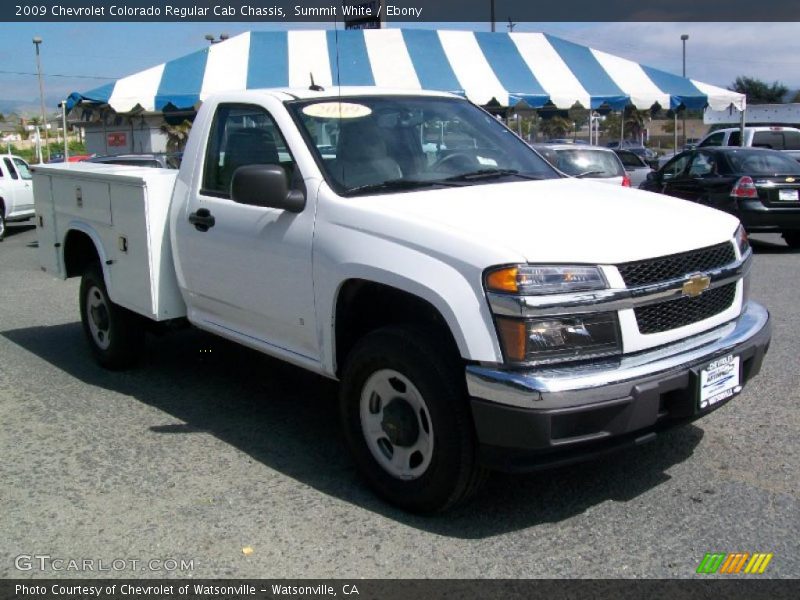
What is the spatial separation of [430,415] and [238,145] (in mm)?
2269

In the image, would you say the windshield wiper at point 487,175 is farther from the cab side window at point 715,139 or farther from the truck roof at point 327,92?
the cab side window at point 715,139

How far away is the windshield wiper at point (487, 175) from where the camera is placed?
4.39 m

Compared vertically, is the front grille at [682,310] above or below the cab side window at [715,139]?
below

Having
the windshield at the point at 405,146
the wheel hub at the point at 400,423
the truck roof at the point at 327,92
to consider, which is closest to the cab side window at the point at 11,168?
the truck roof at the point at 327,92

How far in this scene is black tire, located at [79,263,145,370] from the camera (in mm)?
6016

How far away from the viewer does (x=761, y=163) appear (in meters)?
12.3

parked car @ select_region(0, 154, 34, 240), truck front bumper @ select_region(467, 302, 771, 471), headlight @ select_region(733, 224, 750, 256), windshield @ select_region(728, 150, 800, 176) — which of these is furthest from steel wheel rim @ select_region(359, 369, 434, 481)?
parked car @ select_region(0, 154, 34, 240)

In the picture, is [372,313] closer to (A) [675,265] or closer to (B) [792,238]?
(A) [675,265]

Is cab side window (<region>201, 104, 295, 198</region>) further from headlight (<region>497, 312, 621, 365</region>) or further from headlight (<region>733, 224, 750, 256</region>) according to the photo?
headlight (<region>733, 224, 750, 256</region>)

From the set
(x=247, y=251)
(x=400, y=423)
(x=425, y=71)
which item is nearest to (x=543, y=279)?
(x=400, y=423)

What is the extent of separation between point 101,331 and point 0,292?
4714mm

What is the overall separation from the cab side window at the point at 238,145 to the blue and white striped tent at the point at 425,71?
10.9m

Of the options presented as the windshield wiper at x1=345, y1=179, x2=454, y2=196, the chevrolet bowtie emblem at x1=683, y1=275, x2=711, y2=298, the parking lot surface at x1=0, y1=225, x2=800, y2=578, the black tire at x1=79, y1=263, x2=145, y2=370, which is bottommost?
the parking lot surface at x1=0, y1=225, x2=800, y2=578

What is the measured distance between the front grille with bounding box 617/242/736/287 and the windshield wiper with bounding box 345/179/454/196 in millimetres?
1243
